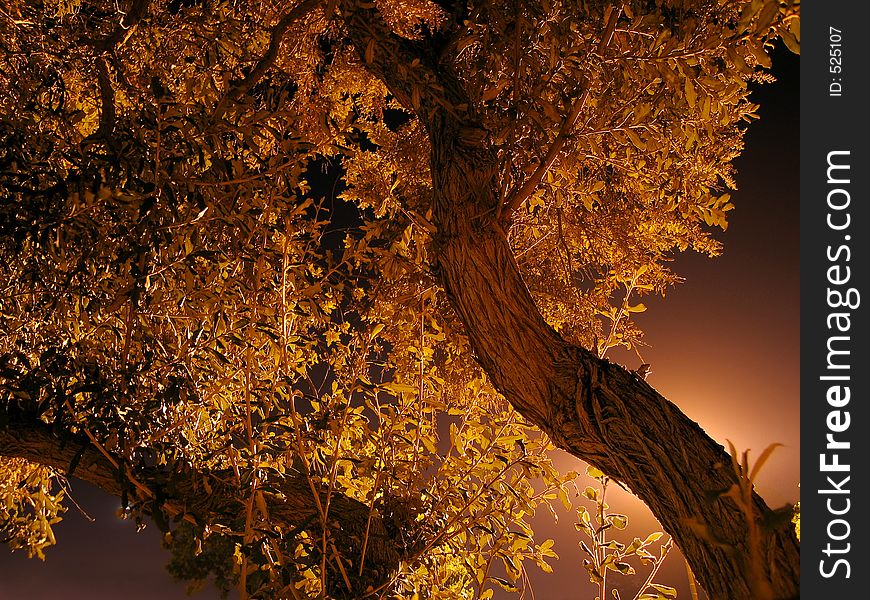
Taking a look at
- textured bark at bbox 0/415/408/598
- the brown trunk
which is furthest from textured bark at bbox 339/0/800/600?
textured bark at bbox 0/415/408/598

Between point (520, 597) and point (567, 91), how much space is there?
229 centimetres

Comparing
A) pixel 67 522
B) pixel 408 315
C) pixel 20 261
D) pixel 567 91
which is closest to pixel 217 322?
pixel 20 261

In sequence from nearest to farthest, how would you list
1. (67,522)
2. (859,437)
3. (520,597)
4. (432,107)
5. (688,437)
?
(859,437) < (688,437) < (432,107) < (520,597) < (67,522)

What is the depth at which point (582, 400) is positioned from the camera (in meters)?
2.28

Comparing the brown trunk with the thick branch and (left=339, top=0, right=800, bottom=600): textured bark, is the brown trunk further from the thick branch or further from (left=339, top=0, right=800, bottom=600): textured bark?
the thick branch

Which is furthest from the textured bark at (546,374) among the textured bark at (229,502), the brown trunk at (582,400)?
the textured bark at (229,502)

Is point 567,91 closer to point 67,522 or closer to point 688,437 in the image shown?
point 688,437

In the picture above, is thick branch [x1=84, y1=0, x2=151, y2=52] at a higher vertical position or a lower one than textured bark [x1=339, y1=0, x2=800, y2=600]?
higher

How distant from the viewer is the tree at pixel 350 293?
90.8 inches

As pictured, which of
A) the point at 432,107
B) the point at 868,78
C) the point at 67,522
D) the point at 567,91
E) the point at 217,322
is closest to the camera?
the point at 868,78

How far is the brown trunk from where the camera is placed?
1.91m

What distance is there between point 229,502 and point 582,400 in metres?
1.44

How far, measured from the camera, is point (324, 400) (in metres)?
2.92

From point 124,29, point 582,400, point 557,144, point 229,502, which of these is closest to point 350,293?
point 229,502
